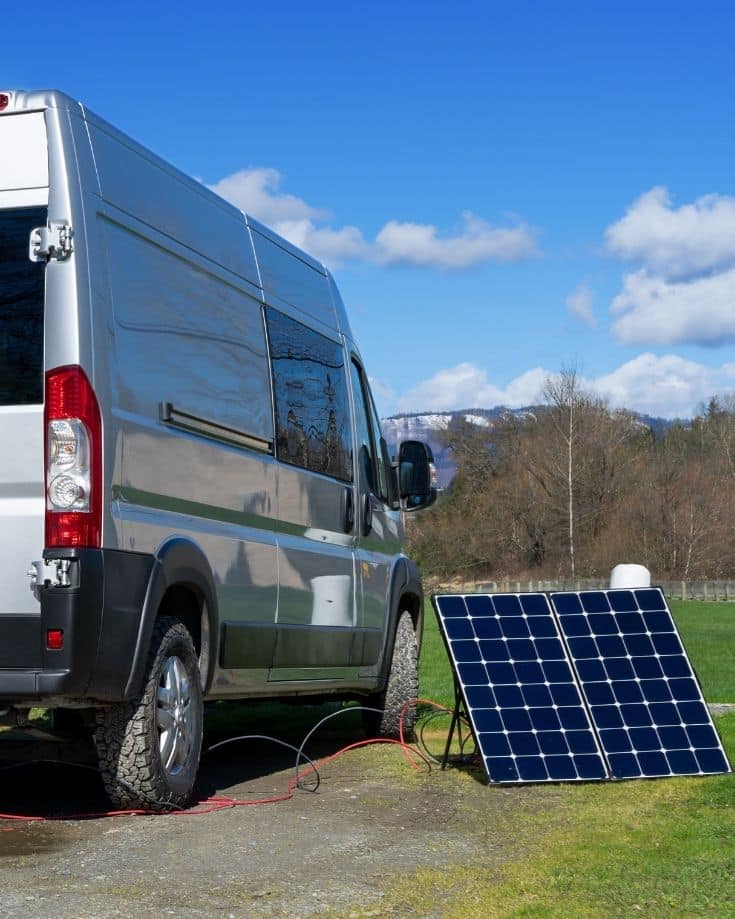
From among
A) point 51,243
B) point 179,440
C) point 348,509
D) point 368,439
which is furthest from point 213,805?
point 368,439

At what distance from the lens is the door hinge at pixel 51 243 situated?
6180mm

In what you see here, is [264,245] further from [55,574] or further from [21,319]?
[55,574]

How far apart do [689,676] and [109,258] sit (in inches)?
163

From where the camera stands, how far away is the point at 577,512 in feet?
293

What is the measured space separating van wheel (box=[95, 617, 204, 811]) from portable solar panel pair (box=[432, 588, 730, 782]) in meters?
1.66

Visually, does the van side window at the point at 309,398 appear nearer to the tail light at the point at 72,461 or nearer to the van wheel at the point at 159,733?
the van wheel at the point at 159,733

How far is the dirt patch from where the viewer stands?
501 centimetres

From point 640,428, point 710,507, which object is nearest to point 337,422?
point 710,507

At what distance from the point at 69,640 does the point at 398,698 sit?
4.75 m

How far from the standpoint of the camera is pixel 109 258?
6.48 meters

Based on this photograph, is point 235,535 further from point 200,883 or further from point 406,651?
point 406,651

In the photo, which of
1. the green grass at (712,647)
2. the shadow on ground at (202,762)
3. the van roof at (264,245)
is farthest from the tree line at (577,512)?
the van roof at (264,245)

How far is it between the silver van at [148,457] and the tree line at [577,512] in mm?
76344

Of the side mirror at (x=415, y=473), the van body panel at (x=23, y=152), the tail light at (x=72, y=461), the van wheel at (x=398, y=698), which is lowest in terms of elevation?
the van wheel at (x=398, y=698)
